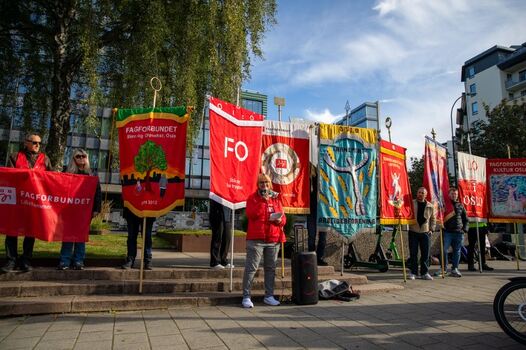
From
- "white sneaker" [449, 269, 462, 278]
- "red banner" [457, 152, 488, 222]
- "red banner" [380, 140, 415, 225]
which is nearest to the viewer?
"red banner" [380, 140, 415, 225]

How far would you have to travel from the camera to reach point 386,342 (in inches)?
157

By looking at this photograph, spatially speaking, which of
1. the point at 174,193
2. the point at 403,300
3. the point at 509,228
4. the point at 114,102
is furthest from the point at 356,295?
the point at 509,228

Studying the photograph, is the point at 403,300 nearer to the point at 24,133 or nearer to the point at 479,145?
the point at 24,133

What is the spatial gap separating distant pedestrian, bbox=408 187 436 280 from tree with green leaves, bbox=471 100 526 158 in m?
19.0

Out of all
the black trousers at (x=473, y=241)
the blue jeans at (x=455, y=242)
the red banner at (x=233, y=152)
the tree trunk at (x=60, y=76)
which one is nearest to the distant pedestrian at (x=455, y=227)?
the blue jeans at (x=455, y=242)

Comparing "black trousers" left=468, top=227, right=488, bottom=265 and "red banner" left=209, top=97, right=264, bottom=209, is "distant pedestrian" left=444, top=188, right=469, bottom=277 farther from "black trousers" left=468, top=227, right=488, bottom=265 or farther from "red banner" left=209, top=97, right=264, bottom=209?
"red banner" left=209, top=97, right=264, bottom=209

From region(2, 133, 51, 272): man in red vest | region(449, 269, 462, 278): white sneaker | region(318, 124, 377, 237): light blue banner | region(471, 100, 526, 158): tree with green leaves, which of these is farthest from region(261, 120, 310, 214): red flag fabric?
region(471, 100, 526, 158): tree with green leaves

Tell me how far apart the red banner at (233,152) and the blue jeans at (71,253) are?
2517 millimetres

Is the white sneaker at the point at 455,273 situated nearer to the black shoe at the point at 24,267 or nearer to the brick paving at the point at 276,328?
the brick paving at the point at 276,328

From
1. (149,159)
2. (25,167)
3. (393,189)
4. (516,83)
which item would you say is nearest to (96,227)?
(25,167)

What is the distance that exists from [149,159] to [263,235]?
233 centimetres

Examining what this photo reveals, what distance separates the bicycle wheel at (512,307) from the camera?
4055mm

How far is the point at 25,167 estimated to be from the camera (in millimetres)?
6027

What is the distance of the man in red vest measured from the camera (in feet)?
18.7
